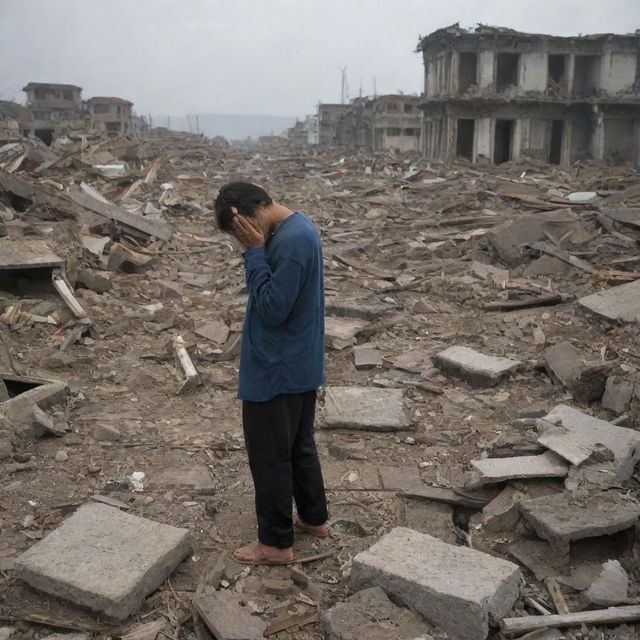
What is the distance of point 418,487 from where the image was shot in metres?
4.15

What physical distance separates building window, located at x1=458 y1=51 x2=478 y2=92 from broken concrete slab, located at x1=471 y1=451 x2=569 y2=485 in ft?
101

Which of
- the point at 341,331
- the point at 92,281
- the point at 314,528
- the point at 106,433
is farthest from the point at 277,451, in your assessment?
the point at 92,281

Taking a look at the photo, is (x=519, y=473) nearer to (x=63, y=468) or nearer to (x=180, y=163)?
(x=63, y=468)

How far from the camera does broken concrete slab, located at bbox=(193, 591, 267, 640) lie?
2711mm

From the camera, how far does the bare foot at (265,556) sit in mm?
3285

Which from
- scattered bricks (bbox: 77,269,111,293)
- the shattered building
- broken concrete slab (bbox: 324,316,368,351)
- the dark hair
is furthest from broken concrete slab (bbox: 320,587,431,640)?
the shattered building

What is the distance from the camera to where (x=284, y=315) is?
2.95m

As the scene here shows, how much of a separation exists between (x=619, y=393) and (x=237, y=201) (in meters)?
3.52

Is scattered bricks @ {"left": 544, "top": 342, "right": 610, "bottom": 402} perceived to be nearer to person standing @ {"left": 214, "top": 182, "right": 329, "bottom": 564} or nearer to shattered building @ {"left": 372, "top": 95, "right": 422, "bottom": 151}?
person standing @ {"left": 214, "top": 182, "right": 329, "bottom": 564}

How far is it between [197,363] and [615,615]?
464cm

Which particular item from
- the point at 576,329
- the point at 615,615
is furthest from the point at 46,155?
the point at 615,615

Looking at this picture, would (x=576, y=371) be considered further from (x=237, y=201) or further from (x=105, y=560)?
(x=105, y=560)

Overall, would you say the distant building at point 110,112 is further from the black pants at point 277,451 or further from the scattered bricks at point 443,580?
the scattered bricks at point 443,580

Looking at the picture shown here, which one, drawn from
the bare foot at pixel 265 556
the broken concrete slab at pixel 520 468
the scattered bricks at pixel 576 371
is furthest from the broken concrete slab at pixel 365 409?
the bare foot at pixel 265 556
